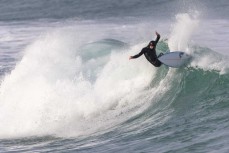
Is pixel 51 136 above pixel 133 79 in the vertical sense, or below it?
below

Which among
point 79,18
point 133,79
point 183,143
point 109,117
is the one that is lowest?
point 183,143

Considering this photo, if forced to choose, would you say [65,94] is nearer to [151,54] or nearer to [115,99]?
[115,99]

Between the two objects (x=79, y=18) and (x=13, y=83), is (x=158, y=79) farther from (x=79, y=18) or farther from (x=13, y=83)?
(x=79, y=18)

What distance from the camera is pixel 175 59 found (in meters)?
18.6

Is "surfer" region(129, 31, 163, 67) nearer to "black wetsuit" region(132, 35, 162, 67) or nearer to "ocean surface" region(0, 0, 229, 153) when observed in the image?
"black wetsuit" region(132, 35, 162, 67)

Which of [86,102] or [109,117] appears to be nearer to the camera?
[109,117]

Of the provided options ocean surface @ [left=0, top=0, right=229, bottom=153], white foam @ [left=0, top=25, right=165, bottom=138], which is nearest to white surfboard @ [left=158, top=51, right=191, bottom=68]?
ocean surface @ [left=0, top=0, right=229, bottom=153]

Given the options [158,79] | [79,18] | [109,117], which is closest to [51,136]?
[109,117]

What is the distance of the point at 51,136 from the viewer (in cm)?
1688

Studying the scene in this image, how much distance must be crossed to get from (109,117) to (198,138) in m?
4.71

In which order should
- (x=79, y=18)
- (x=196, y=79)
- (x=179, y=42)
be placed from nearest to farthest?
(x=196, y=79) → (x=179, y=42) → (x=79, y=18)

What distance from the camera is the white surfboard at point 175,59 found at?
18422 millimetres

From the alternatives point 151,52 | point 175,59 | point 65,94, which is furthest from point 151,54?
point 65,94

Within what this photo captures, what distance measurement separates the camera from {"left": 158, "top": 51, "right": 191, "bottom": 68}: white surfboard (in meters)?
18.4
